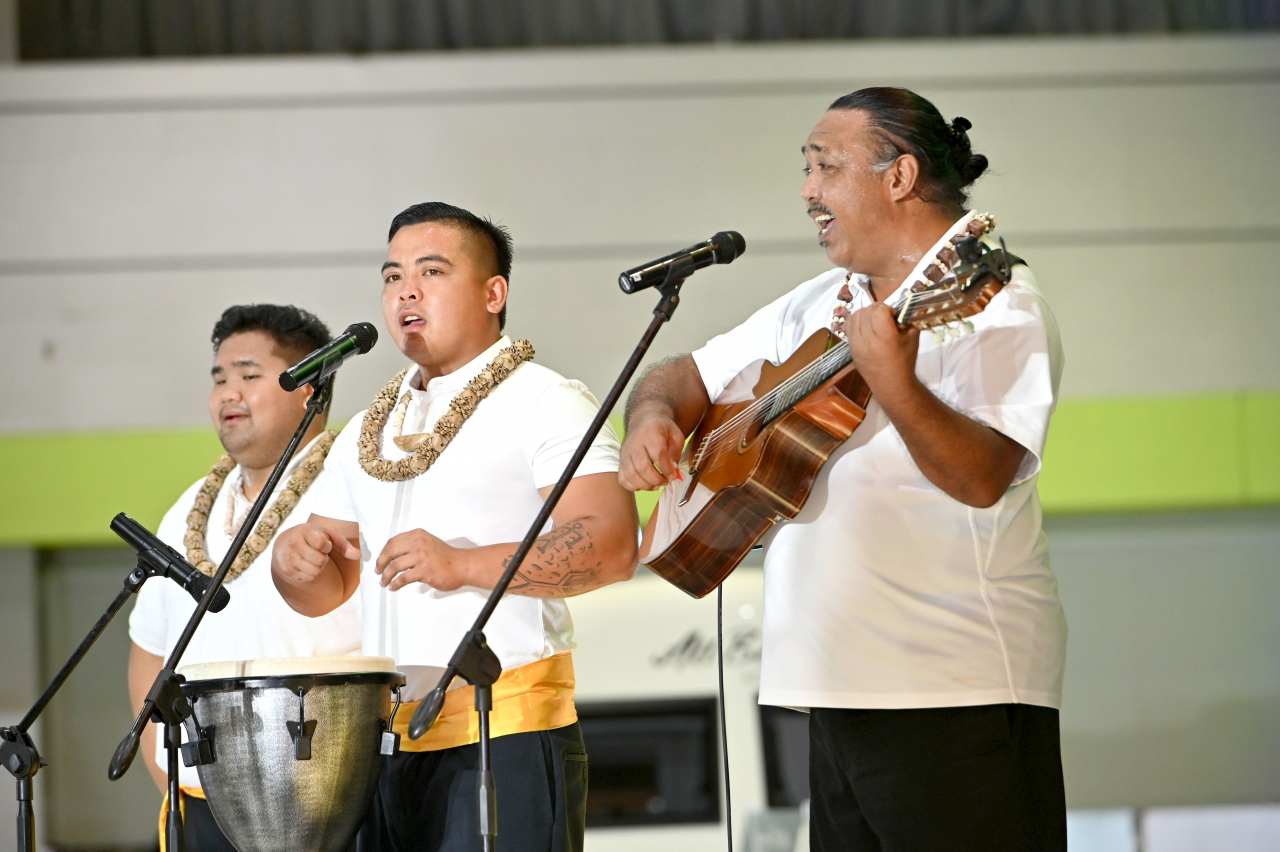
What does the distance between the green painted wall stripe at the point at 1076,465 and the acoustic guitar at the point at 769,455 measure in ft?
10.0

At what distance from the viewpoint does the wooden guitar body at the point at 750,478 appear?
189 cm

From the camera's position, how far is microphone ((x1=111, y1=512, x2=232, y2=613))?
6.99ft

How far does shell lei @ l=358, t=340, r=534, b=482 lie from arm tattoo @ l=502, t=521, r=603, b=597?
0.30 metres

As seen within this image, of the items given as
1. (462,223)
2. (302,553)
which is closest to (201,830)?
(302,553)

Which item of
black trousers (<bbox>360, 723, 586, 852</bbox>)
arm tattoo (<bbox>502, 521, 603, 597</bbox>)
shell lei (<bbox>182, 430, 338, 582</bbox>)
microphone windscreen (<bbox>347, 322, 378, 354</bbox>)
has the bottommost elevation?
black trousers (<bbox>360, 723, 586, 852</bbox>)

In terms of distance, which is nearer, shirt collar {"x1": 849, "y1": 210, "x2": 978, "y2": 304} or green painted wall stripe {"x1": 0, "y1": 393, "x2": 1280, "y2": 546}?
shirt collar {"x1": 849, "y1": 210, "x2": 978, "y2": 304}

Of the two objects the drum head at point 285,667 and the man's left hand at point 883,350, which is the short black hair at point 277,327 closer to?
the drum head at point 285,667

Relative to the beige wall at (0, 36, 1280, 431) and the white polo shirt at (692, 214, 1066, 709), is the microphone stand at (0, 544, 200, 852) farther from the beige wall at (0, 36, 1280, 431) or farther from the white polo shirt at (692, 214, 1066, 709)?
the beige wall at (0, 36, 1280, 431)

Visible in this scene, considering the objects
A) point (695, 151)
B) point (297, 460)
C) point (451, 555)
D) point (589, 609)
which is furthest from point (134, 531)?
point (695, 151)

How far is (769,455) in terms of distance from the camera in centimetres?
191

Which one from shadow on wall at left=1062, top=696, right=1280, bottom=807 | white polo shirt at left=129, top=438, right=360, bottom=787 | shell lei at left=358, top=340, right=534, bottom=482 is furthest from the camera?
shadow on wall at left=1062, top=696, right=1280, bottom=807

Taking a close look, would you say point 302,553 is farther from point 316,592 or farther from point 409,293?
point 409,293

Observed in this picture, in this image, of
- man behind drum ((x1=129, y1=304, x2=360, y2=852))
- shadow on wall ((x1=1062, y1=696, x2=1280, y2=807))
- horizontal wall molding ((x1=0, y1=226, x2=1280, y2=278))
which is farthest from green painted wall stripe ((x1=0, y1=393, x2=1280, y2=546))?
man behind drum ((x1=129, y1=304, x2=360, y2=852))

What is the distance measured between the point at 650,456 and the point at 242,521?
4.24 feet
